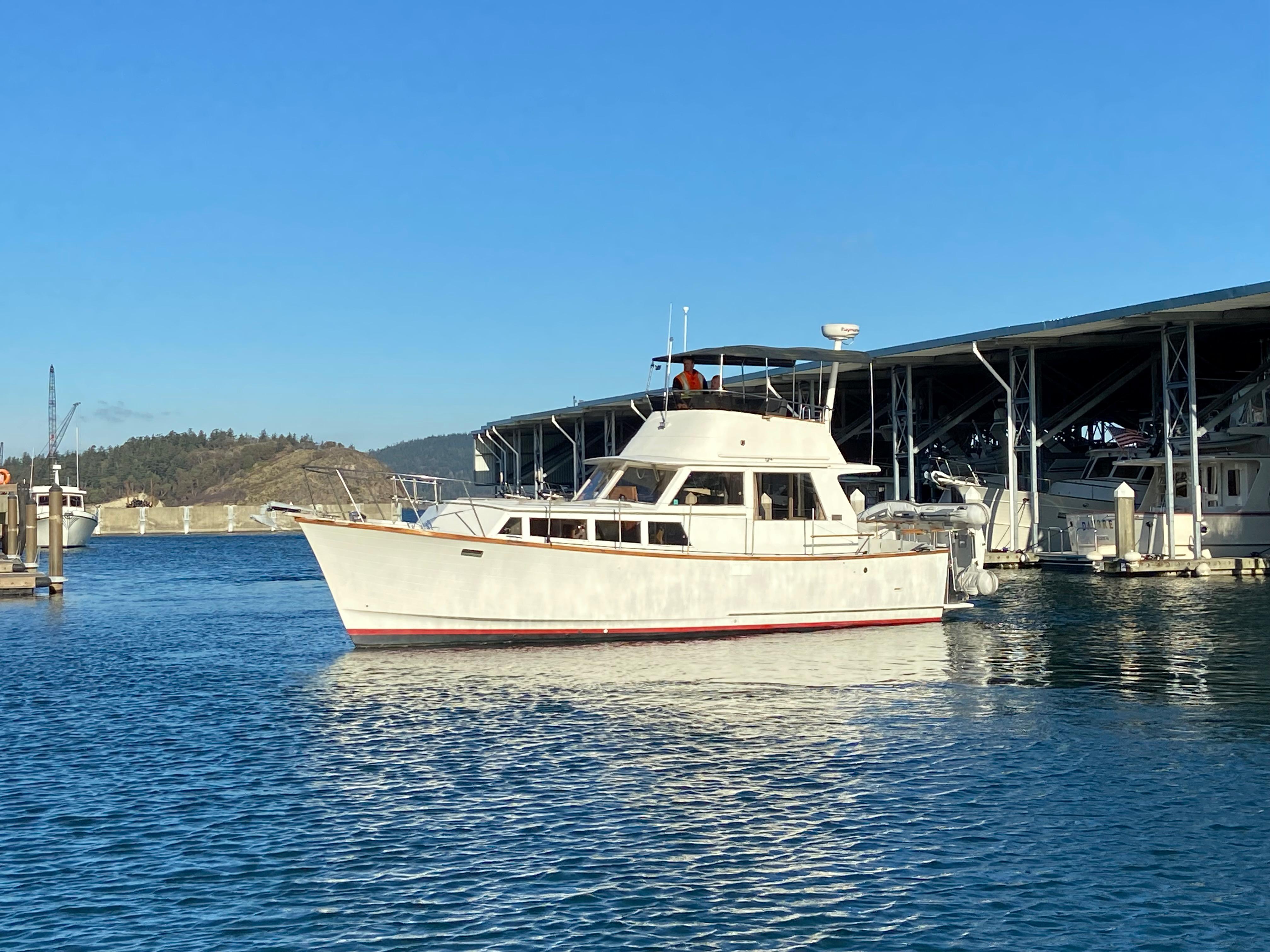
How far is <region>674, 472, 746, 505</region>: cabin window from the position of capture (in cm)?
2630

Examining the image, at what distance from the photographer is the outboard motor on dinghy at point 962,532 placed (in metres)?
30.3

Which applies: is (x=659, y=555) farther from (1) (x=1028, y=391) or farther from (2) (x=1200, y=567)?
(1) (x=1028, y=391)

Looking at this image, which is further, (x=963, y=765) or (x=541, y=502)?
(x=541, y=502)

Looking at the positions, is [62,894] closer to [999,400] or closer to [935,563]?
[935,563]

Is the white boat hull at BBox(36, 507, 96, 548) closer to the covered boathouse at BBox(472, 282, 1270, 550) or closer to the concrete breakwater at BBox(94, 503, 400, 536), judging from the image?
the covered boathouse at BBox(472, 282, 1270, 550)

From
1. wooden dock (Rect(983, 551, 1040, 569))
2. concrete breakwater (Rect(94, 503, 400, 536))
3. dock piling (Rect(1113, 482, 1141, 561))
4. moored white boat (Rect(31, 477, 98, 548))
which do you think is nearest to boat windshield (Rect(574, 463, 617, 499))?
dock piling (Rect(1113, 482, 1141, 561))

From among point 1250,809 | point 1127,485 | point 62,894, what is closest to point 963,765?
point 1250,809

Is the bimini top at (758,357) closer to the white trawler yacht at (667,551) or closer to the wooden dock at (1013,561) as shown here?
the white trawler yacht at (667,551)

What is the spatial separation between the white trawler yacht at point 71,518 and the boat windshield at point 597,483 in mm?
68102

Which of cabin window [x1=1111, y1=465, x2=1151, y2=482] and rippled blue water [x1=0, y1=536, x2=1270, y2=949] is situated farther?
cabin window [x1=1111, y1=465, x2=1151, y2=482]

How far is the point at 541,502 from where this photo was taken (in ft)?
84.3

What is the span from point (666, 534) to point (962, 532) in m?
9.33

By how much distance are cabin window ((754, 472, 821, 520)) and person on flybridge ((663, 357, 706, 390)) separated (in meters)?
2.53

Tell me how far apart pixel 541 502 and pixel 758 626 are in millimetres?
5338
